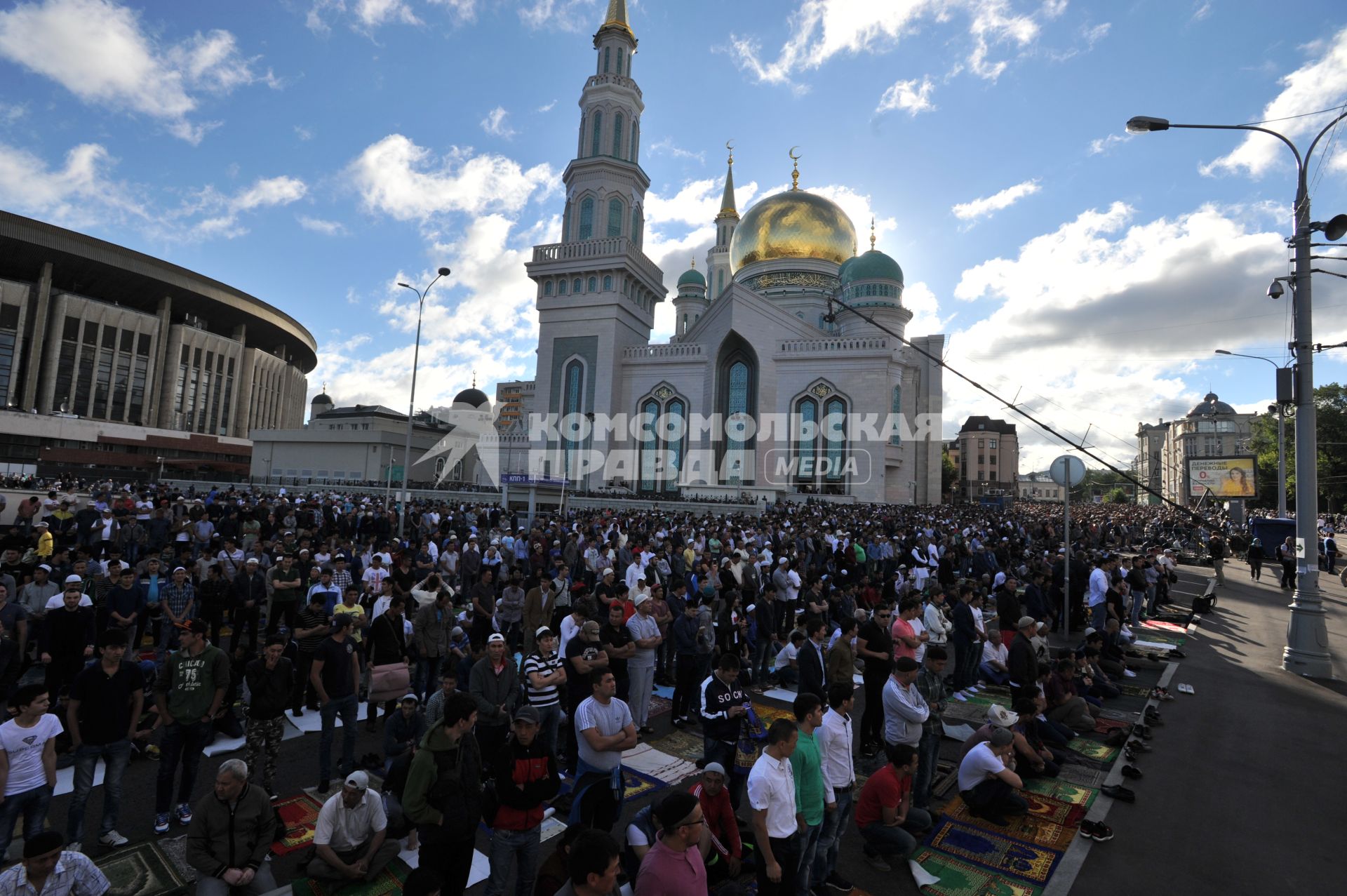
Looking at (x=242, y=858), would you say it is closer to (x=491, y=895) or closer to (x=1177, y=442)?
(x=491, y=895)

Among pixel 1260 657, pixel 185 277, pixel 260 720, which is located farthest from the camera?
pixel 185 277

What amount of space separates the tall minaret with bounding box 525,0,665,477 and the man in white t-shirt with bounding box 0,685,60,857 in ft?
130

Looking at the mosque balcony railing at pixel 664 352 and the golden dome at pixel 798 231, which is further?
the golden dome at pixel 798 231

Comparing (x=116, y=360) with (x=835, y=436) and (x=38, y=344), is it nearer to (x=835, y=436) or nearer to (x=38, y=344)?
(x=38, y=344)

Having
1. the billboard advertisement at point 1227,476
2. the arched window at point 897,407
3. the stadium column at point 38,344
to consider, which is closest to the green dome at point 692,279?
the arched window at point 897,407

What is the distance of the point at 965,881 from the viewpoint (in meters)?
4.75

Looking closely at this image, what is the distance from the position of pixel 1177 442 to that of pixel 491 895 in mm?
105354

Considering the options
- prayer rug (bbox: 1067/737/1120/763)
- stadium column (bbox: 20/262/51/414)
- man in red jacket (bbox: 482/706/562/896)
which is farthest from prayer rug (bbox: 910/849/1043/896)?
stadium column (bbox: 20/262/51/414)

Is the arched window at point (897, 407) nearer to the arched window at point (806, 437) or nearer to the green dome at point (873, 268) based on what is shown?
the arched window at point (806, 437)

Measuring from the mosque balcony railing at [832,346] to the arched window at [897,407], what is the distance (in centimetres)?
304

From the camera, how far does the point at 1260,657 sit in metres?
11.2

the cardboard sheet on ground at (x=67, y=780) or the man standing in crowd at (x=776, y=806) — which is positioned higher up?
the man standing in crowd at (x=776, y=806)

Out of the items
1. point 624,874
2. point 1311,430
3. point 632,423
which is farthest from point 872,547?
point 632,423

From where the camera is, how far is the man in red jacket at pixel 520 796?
381cm
